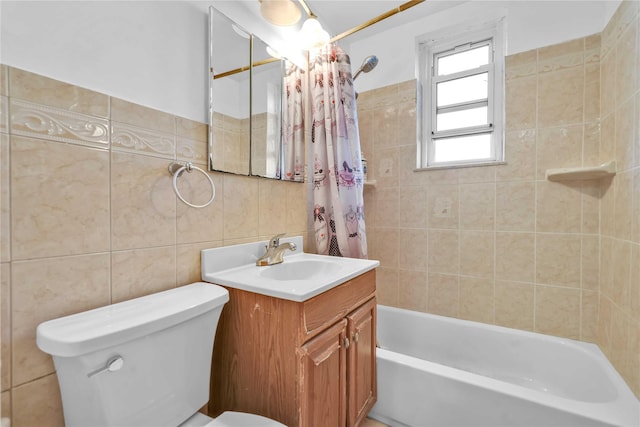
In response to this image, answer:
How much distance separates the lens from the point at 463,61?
1.95 metres

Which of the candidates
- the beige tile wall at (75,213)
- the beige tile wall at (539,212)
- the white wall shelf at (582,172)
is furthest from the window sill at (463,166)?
the beige tile wall at (75,213)

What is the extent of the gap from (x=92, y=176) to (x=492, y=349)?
7.22 feet

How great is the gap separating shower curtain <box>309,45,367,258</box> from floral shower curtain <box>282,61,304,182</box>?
0.08m

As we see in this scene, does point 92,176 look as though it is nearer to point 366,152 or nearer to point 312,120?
point 312,120

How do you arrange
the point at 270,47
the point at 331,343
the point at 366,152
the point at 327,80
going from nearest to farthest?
1. the point at 331,343
2. the point at 270,47
3. the point at 327,80
4. the point at 366,152

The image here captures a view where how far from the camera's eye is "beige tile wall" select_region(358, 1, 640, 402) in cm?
123

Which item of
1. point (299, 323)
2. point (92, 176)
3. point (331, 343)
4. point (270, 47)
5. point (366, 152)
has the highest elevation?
point (270, 47)

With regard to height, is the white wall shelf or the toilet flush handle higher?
the white wall shelf

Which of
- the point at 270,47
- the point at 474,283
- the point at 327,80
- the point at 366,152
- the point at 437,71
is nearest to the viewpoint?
the point at 270,47

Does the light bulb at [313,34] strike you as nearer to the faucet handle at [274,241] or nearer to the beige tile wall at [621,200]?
the faucet handle at [274,241]

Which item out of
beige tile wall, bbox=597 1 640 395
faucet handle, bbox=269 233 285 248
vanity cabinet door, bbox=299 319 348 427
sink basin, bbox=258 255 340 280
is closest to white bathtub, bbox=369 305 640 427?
beige tile wall, bbox=597 1 640 395

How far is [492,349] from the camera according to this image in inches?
66.6

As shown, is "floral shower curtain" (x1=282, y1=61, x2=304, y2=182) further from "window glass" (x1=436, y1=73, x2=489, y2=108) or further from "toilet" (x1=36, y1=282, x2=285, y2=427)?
"window glass" (x1=436, y1=73, x2=489, y2=108)

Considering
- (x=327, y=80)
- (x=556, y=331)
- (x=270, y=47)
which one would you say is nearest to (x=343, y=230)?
(x=327, y=80)
